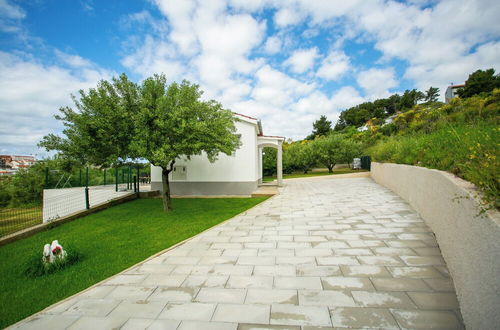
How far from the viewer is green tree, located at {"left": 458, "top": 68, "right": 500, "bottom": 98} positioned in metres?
33.2

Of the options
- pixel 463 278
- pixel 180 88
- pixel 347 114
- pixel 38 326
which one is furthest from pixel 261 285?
pixel 347 114

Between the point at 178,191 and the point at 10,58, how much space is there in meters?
10.9

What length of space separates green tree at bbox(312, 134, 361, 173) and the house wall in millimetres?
15861

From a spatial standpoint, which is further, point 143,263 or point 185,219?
point 185,219

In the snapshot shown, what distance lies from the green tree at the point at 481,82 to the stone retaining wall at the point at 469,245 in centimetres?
4702

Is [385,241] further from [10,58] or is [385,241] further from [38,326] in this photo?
[10,58]

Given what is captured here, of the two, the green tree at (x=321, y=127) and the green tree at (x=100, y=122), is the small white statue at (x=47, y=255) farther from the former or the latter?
the green tree at (x=321, y=127)

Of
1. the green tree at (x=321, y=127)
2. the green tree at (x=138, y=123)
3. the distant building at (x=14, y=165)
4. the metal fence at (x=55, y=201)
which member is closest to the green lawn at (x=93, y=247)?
the metal fence at (x=55, y=201)

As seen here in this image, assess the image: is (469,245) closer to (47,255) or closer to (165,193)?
(47,255)

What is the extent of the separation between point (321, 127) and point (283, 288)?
5509 centimetres

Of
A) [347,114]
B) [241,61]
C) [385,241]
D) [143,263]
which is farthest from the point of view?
[347,114]

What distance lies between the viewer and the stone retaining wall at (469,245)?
1730 millimetres

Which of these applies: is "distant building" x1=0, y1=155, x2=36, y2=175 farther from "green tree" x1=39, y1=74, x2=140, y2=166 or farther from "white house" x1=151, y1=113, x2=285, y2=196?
"white house" x1=151, y1=113, x2=285, y2=196

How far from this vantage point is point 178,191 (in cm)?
1310
